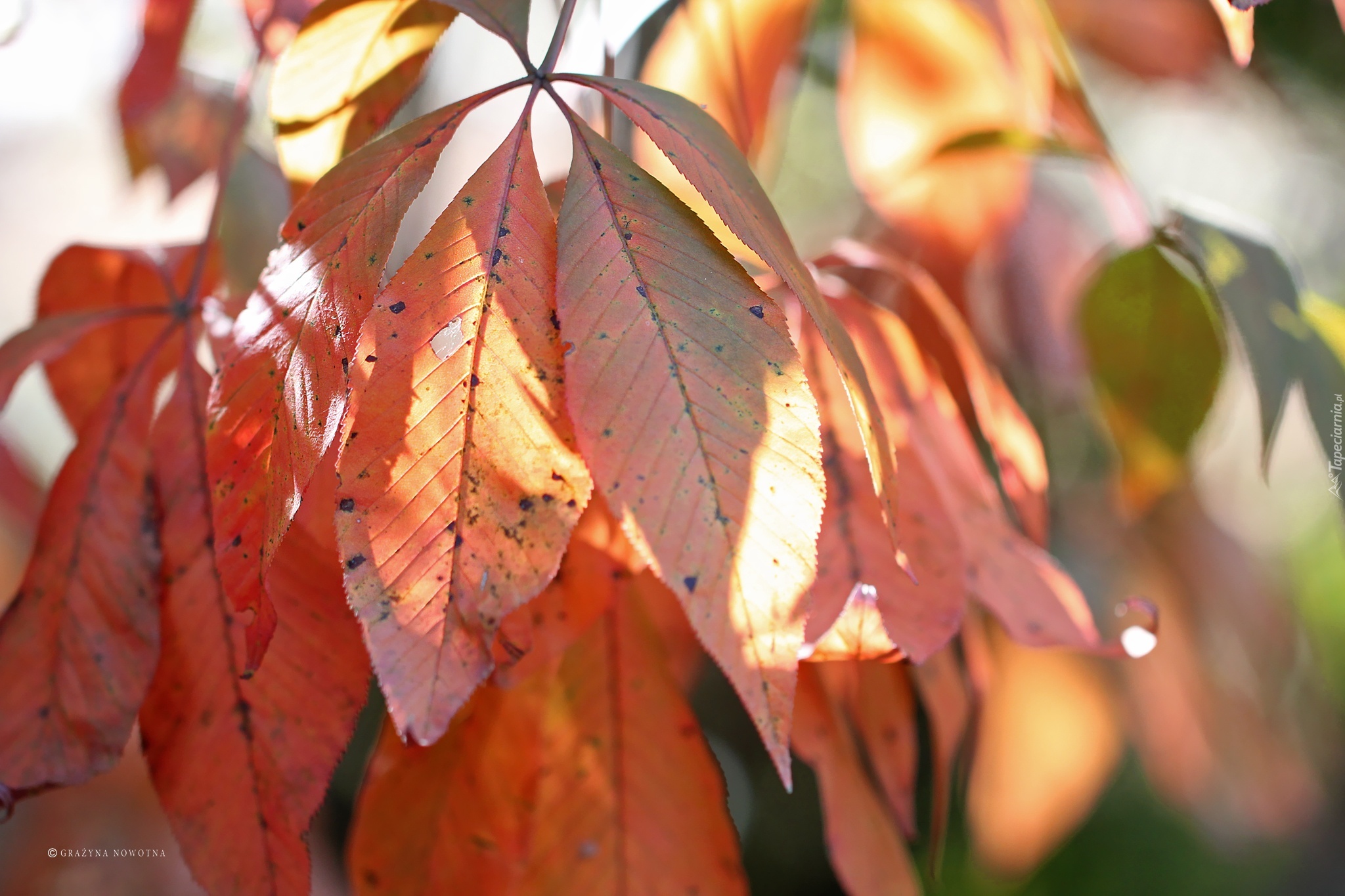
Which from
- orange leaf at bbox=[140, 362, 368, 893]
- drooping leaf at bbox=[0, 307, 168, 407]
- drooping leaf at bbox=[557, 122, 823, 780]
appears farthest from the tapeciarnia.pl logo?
drooping leaf at bbox=[0, 307, 168, 407]

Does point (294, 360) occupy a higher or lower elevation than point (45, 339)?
lower

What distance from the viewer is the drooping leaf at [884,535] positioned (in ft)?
1.20

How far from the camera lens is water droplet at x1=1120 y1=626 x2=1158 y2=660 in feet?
1.20

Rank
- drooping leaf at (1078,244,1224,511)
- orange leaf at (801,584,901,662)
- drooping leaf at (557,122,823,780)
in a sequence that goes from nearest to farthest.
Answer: drooping leaf at (557,122,823,780) < orange leaf at (801,584,901,662) < drooping leaf at (1078,244,1224,511)

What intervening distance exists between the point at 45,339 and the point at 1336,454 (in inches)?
26.2

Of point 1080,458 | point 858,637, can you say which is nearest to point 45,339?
point 858,637

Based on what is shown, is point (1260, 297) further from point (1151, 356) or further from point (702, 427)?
point (702, 427)

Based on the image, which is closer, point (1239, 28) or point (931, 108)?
point (1239, 28)

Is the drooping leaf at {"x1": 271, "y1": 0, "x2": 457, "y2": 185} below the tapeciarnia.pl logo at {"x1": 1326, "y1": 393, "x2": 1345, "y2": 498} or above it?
above

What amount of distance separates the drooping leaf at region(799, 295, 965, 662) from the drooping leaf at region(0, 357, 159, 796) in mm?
294

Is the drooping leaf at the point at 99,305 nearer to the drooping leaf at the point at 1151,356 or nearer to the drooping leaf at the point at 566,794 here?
the drooping leaf at the point at 566,794

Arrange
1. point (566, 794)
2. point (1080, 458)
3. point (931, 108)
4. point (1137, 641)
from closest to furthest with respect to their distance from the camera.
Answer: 1. point (1137, 641)
2. point (566, 794)
3. point (931, 108)
4. point (1080, 458)

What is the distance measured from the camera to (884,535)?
1.30 feet

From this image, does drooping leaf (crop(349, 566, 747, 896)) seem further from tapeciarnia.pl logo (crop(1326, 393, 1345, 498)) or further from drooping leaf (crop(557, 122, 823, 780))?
tapeciarnia.pl logo (crop(1326, 393, 1345, 498))
